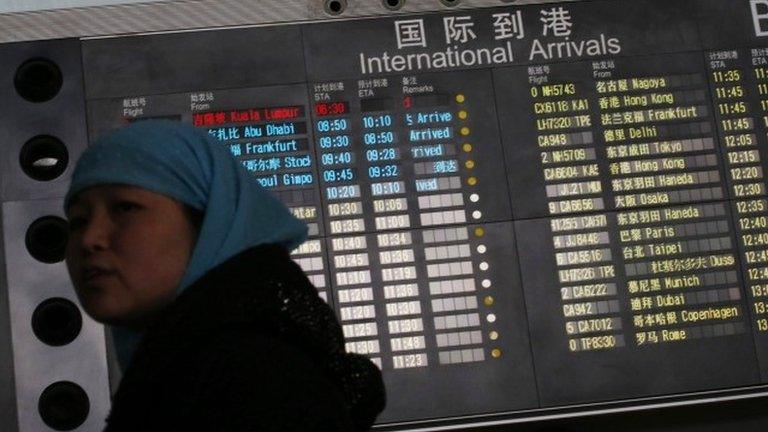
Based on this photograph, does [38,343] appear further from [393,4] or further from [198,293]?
[198,293]

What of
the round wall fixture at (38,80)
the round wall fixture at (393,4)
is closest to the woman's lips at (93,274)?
the round wall fixture at (38,80)

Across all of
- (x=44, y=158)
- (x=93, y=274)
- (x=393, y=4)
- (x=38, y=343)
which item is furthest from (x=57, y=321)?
(x=93, y=274)

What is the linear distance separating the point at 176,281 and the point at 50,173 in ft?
5.84

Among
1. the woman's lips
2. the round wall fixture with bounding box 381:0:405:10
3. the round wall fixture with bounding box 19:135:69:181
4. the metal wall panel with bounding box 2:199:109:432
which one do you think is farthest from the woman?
the round wall fixture with bounding box 381:0:405:10

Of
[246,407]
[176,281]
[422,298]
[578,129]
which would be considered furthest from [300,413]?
[578,129]

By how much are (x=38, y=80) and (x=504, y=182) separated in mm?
1107

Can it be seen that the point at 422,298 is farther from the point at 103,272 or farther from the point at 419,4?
the point at 103,272

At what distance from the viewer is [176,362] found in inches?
45.4

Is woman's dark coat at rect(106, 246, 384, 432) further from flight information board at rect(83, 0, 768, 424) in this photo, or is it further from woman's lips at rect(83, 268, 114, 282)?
flight information board at rect(83, 0, 768, 424)

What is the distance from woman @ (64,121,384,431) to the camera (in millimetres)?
1128

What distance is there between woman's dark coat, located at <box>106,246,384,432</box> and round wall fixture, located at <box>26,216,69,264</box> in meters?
1.75

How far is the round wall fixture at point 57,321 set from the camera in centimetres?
289

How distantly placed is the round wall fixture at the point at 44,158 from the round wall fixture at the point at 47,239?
104mm

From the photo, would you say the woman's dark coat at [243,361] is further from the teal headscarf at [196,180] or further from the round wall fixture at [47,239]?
the round wall fixture at [47,239]
